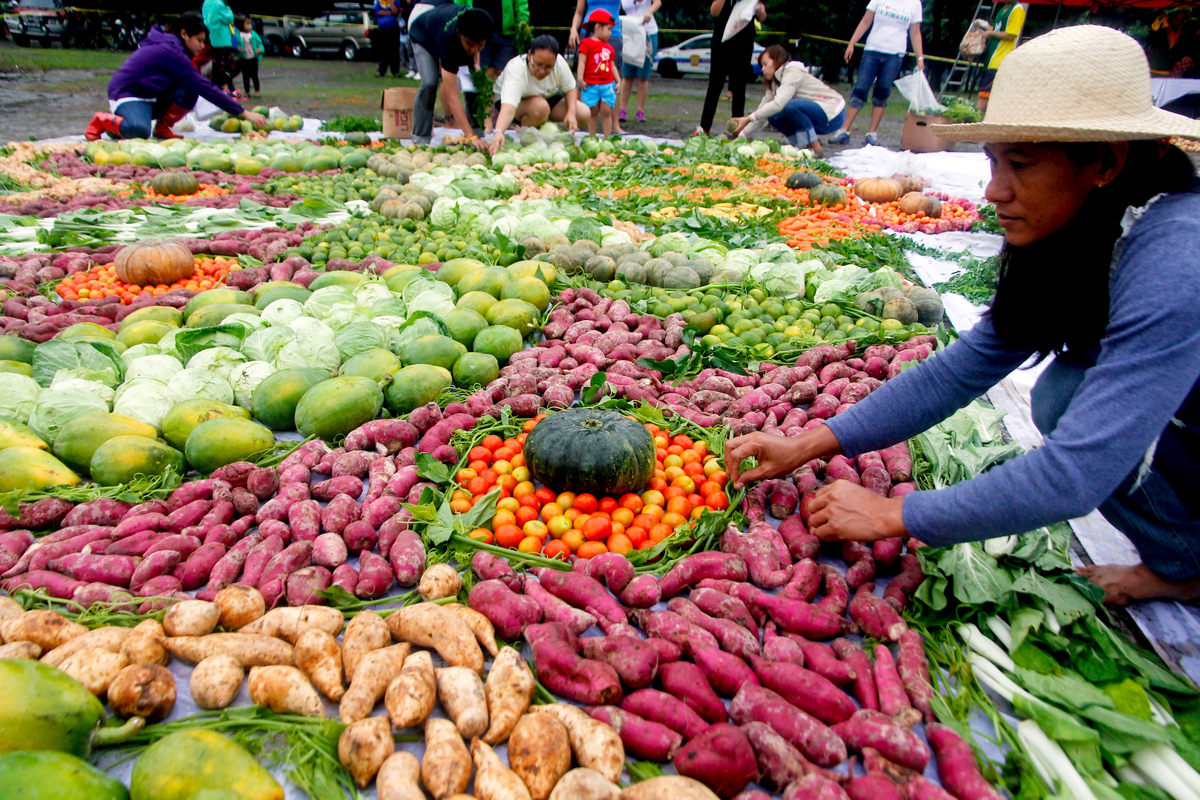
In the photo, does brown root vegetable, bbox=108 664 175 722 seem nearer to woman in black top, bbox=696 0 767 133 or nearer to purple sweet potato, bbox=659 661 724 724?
purple sweet potato, bbox=659 661 724 724

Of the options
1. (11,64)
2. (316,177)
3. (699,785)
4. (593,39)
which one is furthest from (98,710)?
(11,64)

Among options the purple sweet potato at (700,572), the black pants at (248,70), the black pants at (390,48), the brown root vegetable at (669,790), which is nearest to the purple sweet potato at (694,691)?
the brown root vegetable at (669,790)

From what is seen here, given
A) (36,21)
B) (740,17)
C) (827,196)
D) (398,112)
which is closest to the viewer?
(827,196)

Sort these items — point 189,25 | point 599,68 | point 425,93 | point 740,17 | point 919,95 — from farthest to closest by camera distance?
point 599,68
point 425,93
point 919,95
point 740,17
point 189,25

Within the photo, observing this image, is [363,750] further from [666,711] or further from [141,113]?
[141,113]

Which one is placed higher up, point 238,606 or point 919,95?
point 919,95

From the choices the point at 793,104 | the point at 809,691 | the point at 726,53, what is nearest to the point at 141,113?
the point at 726,53

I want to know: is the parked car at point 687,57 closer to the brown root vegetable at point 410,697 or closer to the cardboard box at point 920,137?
the cardboard box at point 920,137

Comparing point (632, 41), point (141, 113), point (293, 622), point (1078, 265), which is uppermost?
point (632, 41)

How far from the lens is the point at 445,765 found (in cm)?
143

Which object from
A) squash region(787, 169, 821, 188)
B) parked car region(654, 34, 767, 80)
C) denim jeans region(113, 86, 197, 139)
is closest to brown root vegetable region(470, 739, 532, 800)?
squash region(787, 169, 821, 188)

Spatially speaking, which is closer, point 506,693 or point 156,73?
point 506,693

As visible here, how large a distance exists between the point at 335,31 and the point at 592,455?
2674 centimetres

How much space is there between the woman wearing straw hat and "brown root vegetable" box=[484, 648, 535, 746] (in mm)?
1011
